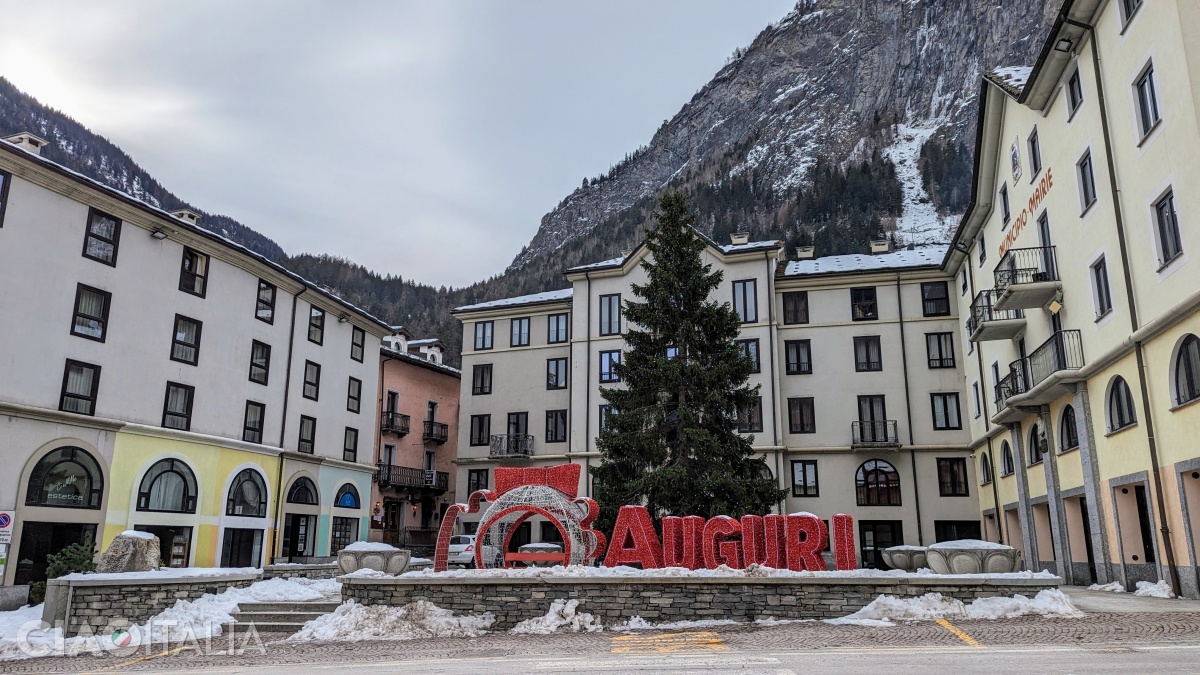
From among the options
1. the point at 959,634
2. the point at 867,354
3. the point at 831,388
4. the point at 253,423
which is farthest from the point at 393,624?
the point at 867,354

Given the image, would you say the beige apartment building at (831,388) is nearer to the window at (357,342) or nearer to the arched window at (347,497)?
the arched window at (347,497)

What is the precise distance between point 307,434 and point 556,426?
12.2 m

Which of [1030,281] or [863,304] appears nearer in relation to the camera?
[1030,281]

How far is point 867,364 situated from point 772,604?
80.2ft

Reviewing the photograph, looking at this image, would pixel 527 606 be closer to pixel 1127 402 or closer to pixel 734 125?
pixel 1127 402

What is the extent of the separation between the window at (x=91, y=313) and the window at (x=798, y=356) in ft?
91.4

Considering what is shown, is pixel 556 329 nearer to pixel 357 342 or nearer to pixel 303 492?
pixel 357 342

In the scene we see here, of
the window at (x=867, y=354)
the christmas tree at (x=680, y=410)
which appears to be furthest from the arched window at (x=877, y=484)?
the christmas tree at (x=680, y=410)

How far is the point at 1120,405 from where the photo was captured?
19.4 metres

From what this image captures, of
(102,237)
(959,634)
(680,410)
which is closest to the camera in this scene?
(959,634)

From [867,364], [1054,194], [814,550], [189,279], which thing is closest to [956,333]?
[867,364]

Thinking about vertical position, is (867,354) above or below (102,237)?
below

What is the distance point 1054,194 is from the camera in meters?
22.9

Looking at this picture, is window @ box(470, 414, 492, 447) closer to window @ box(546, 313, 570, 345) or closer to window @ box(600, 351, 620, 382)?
window @ box(546, 313, 570, 345)
